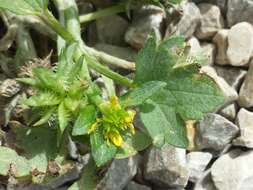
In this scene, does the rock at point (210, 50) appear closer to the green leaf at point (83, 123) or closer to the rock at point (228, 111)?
the rock at point (228, 111)

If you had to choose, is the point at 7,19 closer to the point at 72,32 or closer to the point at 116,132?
the point at 72,32

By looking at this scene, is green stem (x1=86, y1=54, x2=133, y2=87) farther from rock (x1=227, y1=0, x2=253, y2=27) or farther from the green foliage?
rock (x1=227, y1=0, x2=253, y2=27)

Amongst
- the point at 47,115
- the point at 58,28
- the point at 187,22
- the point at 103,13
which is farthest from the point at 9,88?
the point at 187,22

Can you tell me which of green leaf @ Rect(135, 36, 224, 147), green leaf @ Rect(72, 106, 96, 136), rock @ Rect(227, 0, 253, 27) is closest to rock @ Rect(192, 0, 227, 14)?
rock @ Rect(227, 0, 253, 27)

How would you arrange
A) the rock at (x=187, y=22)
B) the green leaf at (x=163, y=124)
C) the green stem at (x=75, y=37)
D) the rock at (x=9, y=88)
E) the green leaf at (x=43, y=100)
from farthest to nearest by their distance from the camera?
1. the rock at (x=187, y=22)
2. the rock at (x=9, y=88)
3. the green stem at (x=75, y=37)
4. the green leaf at (x=163, y=124)
5. the green leaf at (x=43, y=100)

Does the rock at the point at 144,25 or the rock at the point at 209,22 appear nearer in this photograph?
the rock at the point at 144,25

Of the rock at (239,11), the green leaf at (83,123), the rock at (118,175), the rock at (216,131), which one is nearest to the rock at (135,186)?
the rock at (118,175)
